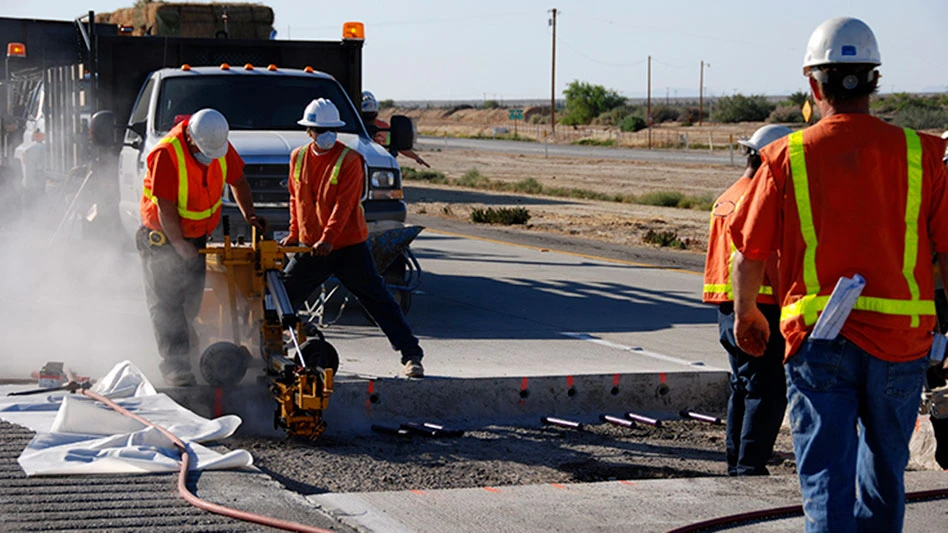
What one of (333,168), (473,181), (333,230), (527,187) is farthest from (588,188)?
(333,230)

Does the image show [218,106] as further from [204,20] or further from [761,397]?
[204,20]

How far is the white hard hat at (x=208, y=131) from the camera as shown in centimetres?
796

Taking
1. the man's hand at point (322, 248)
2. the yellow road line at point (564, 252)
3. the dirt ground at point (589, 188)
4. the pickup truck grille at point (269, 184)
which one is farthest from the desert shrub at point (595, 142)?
the man's hand at point (322, 248)

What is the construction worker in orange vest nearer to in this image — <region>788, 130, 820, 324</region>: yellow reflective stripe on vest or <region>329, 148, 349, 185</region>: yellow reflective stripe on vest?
<region>329, 148, 349, 185</region>: yellow reflective stripe on vest

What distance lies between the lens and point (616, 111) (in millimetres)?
123500

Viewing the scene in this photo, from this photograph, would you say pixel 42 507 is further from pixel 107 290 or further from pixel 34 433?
pixel 107 290

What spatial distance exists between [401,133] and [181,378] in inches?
198

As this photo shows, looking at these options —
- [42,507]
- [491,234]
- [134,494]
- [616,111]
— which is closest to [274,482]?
[134,494]

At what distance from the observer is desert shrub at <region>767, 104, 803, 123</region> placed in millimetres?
90125

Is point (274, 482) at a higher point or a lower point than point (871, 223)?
lower

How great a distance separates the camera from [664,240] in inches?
810

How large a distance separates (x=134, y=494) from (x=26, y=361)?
13.2 feet

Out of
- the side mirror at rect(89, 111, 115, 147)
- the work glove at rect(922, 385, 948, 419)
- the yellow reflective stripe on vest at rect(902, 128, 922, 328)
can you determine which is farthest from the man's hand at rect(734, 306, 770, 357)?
the side mirror at rect(89, 111, 115, 147)

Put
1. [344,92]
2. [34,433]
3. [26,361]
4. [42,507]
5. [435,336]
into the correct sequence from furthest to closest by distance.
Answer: [344,92]
[435,336]
[26,361]
[34,433]
[42,507]
